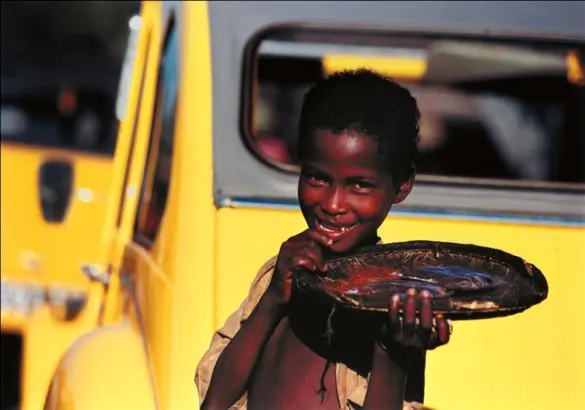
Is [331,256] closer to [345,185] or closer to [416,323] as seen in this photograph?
[345,185]

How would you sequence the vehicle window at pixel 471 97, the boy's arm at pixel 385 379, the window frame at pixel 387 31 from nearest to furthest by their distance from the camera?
the boy's arm at pixel 385 379 < the window frame at pixel 387 31 < the vehicle window at pixel 471 97

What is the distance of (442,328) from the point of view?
2.18m

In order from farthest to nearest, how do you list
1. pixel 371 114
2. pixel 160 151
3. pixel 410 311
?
pixel 160 151
pixel 371 114
pixel 410 311

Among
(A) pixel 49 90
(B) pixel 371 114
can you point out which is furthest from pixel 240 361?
(A) pixel 49 90

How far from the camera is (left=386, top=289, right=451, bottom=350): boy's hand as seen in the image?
6.96 ft

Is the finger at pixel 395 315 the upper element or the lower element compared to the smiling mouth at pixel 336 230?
lower

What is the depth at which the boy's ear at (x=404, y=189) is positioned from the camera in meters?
2.49

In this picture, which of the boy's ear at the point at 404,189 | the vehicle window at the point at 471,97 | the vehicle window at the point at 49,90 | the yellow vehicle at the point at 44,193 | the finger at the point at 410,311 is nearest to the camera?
the finger at the point at 410,311

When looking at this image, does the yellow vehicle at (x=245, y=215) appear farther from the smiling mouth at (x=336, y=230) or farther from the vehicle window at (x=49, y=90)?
the vehicle window at (x=49, y=90)

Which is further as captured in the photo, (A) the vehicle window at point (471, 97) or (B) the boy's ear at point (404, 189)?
(A) the vehicle window at point (471, 97)

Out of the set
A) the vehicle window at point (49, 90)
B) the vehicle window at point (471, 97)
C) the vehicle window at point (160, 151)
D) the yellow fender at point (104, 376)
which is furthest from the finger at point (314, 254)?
the vehicle window at point (49, 90)

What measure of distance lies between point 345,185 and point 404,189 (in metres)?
0.19

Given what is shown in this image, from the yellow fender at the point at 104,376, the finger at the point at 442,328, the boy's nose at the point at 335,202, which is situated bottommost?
the yellow fender at the point at 104,376

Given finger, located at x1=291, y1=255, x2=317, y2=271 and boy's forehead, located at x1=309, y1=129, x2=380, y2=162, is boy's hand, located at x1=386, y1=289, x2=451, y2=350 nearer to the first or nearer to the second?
finger, located at x1=291, y1=255, x2=317, y2=271
